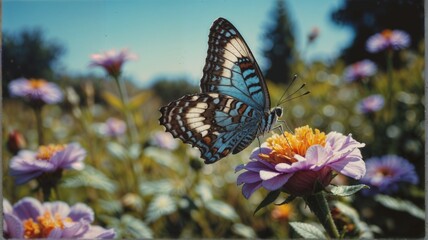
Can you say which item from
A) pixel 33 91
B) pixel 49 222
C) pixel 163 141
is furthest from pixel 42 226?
pixel 163 141

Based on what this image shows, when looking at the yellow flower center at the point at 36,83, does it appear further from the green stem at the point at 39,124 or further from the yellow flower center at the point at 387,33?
the yellow flower center at the point at 387,33

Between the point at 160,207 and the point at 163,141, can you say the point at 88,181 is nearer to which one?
the point at 160,207

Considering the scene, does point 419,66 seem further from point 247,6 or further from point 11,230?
point 11,230

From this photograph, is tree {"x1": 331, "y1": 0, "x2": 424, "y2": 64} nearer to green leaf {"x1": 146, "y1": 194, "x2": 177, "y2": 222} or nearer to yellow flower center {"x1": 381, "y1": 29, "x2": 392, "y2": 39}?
yellow flower center {"x1": 381, "y1": 29, "x2": 392, "y2": 39}

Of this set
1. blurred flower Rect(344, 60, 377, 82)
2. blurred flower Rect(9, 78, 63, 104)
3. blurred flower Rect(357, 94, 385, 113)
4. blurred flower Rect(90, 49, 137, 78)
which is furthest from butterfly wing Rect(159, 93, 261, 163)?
blurred flower Rect(344, 60, 377, 82)

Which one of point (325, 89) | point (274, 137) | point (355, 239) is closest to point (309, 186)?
point (274, 137)

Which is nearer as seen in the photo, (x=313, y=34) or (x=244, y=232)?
(x=244, y=232)
